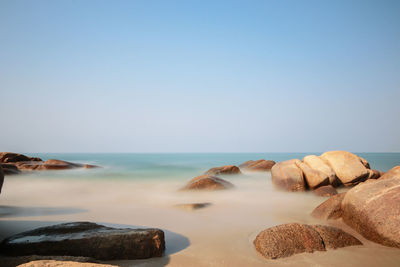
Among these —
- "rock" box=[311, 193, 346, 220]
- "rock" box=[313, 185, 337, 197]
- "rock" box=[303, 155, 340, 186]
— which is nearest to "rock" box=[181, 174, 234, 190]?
"rock" box=[313, 185, 337, 197]

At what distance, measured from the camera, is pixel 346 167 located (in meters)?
9.55

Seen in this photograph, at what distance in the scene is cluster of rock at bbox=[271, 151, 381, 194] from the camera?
353 inches

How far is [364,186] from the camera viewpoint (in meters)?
4.77

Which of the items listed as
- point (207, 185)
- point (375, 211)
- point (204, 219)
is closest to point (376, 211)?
point (375, 211)

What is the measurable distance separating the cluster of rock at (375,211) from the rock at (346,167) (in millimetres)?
4945

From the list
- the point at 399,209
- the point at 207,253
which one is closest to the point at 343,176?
the point at 399,209

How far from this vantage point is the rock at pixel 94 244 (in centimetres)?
321

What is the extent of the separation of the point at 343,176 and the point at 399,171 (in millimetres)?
1731

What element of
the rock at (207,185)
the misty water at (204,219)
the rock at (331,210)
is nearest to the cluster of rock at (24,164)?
the misty water at (204,219)

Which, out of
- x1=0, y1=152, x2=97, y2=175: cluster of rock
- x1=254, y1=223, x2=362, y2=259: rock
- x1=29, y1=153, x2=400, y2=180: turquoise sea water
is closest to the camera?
x1=254, y1=223, x2=362, y2=259: rock

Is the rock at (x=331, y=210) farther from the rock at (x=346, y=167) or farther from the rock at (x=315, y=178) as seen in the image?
the rock at (x=346, y=167)

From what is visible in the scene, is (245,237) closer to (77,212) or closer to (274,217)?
(274,217)

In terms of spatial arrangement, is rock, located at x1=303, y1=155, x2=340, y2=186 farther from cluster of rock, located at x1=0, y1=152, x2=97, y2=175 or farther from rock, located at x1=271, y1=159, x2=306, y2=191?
cluster of rock, located at x1=0, y1=152, x2=97, y2=175

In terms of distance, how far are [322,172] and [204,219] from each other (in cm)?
570
